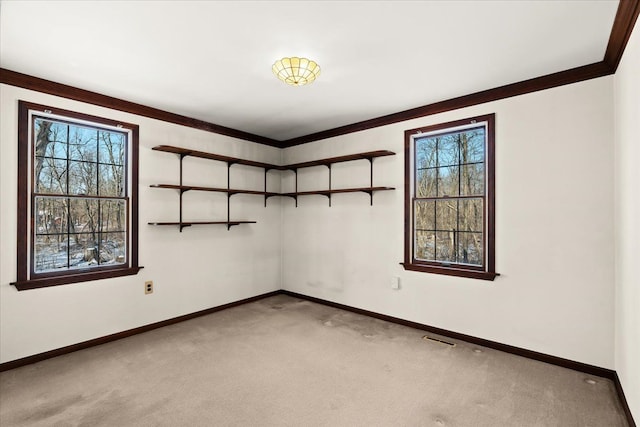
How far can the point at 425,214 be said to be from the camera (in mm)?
3680

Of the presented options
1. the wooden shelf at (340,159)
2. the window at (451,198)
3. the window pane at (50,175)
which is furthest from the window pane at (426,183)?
the window pane at (50,175)

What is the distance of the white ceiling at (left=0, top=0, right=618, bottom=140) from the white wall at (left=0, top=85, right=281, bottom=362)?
676mm

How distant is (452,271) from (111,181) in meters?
3.80

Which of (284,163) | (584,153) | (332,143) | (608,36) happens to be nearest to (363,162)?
(332,143)

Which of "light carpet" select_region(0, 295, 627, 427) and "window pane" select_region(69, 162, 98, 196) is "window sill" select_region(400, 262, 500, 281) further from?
"window pane" select_region(69, 162, 98, 196)

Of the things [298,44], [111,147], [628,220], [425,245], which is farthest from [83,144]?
[628,220]

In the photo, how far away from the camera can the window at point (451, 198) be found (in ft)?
10.5

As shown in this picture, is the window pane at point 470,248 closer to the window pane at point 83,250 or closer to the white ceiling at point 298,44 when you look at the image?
the white ceiling at point 298,44

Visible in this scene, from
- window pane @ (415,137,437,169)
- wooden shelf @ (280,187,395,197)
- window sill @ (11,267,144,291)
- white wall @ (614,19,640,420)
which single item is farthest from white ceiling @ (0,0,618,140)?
window sill @ (11,267,144,291)

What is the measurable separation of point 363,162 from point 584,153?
228 cm

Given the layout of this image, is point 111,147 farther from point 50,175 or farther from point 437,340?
point 437,340

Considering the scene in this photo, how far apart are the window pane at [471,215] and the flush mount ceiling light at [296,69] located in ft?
6.78

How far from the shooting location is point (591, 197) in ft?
8.57

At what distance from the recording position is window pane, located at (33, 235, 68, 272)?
2885 mm
